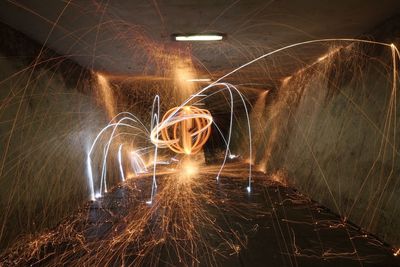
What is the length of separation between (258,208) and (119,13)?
461cm

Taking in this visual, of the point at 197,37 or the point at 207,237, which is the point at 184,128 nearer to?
the point at 197,37

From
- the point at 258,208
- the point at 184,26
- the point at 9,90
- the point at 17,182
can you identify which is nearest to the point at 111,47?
the point at 184,26

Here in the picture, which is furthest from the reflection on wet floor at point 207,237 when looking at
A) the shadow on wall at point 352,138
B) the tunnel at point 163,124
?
the shadow on wall at point 352,138

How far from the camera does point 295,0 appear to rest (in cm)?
484

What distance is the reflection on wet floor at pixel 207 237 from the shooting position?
459 centimetres

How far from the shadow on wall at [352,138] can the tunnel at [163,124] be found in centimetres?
3

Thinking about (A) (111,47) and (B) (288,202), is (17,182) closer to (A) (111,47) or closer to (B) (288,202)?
(A) (111,47)

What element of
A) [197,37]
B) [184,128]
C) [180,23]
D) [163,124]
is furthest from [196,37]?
[184,128]

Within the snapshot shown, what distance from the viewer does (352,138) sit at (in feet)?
21.8

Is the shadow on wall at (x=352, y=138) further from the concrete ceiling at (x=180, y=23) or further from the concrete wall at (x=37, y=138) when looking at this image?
the concrete wall at (x=37, y=138)

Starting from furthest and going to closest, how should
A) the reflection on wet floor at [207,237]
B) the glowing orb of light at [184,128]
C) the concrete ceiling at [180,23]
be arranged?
the glowing orb of light at [184,128] < the concrete ceiling at [180,23] < the reflection on wet floor at [207,237]

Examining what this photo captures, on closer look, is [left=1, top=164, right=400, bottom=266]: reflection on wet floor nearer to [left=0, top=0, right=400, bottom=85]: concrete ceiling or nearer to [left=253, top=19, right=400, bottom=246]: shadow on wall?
[left=253, top=19, right=400, bottom=246]: shadow on wall

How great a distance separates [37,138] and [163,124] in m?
3.81

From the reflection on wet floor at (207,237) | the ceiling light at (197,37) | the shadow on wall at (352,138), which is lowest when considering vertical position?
the reflection on wet floor at (207,237)
